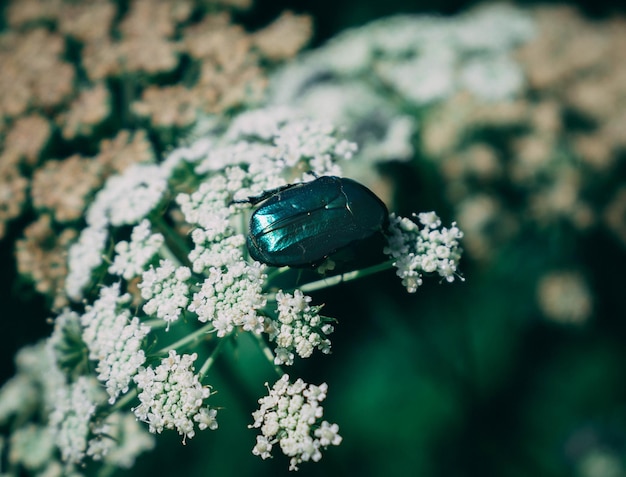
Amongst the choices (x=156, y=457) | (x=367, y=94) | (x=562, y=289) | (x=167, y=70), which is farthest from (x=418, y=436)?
(x=167, y=70)

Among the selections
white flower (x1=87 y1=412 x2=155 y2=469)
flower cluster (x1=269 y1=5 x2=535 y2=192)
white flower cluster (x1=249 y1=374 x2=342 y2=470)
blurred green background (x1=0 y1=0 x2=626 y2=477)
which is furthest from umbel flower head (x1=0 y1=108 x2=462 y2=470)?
blurred green background (x1=0 y1=0 x2=626 y2=477)

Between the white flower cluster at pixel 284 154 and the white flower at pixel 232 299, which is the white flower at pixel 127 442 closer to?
the white flower at pixel 232 299

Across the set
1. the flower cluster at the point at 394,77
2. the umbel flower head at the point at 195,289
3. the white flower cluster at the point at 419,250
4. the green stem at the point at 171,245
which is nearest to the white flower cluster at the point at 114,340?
the umbel flower head at the point at 195,289

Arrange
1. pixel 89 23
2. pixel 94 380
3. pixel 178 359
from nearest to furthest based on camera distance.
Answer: pixel 178 359
pixel 94 380
pixel 89 23

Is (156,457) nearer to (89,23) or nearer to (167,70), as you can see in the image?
(167,70)

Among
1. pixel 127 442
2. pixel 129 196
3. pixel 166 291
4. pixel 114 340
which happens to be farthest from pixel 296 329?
pixel 127 442

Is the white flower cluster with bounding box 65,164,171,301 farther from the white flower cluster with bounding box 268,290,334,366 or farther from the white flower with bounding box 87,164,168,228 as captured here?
the white flower cluster with bounding box 268,290,334,366
